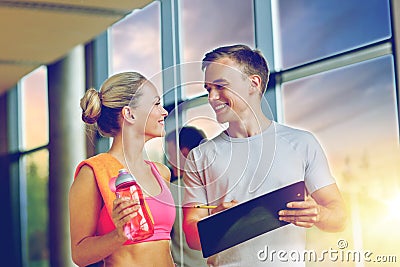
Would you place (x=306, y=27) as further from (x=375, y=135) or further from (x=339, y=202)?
(x=339, y=202)

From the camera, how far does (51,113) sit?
2.62 metres

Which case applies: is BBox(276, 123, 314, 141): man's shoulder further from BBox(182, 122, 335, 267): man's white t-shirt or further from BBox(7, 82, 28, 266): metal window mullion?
BBox(7, 82, 28, 266): metal window mullion

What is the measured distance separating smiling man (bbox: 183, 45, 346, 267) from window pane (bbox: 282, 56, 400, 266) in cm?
5

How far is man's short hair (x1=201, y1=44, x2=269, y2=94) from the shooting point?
95.7 inches

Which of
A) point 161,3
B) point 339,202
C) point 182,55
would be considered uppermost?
point 161,3

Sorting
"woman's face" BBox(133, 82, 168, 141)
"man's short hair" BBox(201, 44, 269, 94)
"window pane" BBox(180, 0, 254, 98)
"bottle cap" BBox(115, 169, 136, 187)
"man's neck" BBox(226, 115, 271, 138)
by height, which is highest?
"window pane" BBox(180, 0, 254, 98)

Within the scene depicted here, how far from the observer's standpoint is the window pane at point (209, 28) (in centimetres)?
248

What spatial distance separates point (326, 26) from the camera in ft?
7.72

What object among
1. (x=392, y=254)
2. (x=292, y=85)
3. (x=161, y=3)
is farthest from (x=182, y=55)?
(x=392, y=254)

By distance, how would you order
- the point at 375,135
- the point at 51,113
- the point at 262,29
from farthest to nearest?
the point at 51,113 → the point at 262,29 → the point at 375,135

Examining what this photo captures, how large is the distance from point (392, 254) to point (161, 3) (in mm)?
1145

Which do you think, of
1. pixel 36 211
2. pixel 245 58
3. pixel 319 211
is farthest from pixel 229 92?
pixel 36 211

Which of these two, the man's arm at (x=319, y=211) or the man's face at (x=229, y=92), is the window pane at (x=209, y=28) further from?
the man's arm at (x=319, y=211)

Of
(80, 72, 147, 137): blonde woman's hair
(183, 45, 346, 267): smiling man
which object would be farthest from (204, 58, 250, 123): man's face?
(80, 72, 147, 137): blonde woman's hair
